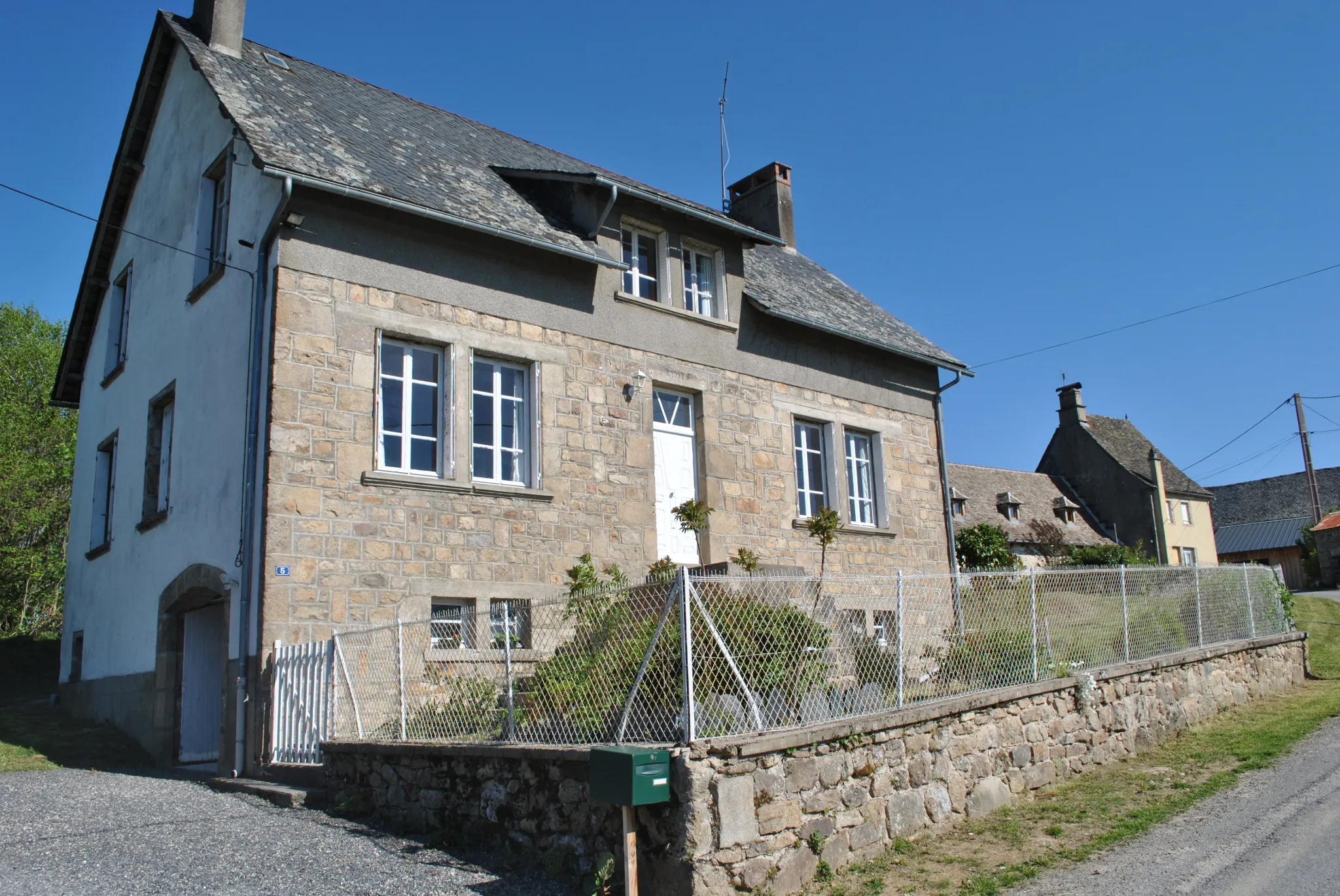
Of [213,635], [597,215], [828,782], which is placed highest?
[597,215]

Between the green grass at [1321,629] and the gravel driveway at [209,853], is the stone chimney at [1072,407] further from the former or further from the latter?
the gravel driveway at [209,853]

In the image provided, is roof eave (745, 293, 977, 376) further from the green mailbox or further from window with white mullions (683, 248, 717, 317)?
the green mailbox

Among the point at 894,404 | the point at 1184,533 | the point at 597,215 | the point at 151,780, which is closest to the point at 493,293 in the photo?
the point at 597,215

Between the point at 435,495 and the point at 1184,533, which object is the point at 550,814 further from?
the point at 1184,533

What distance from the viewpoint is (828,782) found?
6543mm

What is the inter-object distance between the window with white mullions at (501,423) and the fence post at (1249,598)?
31.8ft

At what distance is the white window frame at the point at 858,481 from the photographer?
600 inches

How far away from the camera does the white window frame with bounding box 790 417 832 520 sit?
14664 millimetres

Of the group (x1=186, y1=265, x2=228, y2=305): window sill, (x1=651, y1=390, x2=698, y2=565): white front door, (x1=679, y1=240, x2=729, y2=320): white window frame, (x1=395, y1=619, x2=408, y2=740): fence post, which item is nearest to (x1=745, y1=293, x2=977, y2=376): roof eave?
(x1=679, y1=240, x2=729, y2=320): white window frame

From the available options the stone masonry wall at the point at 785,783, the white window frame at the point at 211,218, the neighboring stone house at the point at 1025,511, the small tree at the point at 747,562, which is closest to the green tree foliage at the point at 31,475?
the white window frame at the point at 211,218

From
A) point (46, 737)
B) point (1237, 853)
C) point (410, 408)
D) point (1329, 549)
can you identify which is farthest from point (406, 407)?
point (1329, 549)

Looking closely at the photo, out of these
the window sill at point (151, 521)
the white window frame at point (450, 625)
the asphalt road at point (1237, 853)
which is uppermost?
the window sill at point (151, 521)

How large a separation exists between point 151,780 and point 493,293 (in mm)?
6070

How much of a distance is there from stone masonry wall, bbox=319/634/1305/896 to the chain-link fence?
218 millimetres
